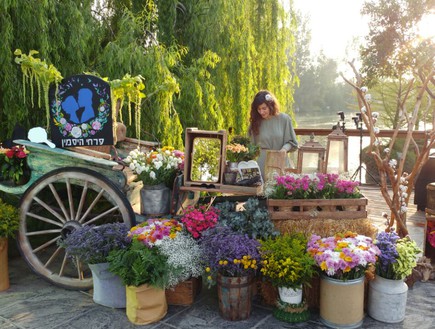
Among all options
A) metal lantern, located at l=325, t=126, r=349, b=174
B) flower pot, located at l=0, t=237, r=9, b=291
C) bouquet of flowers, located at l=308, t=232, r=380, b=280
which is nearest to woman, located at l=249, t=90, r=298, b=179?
metal lantern, located at l=325, t=126, r=349, b=174

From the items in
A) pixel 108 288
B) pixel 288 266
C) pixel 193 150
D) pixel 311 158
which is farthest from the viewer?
pixel 311 158

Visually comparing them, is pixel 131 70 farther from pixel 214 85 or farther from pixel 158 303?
pixel 158 303

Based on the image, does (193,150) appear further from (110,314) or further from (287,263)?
(110,314)

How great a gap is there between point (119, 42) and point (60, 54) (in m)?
0.70

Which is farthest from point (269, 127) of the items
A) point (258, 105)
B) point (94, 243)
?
point (94, 243)

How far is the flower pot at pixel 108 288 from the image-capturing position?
300 cm

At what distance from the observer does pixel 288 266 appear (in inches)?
105

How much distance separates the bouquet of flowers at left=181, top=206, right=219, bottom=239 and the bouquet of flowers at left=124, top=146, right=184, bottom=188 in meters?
0.36

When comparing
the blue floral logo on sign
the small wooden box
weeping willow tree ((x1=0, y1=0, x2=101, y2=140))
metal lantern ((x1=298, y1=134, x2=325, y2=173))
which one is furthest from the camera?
metal lantern ((x1=298, y1=134, x2=325, y2=173))

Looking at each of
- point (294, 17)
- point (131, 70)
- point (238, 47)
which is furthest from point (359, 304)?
point (294, 17)

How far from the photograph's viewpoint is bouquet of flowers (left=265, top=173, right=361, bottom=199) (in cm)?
312

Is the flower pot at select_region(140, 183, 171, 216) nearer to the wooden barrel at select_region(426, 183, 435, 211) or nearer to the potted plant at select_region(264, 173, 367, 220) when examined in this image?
the potted plant at select_region(264, 173, 367, 220)

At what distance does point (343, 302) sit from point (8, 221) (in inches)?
105

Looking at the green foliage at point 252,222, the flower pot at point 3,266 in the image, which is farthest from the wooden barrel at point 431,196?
the flower pot at point 3,266
